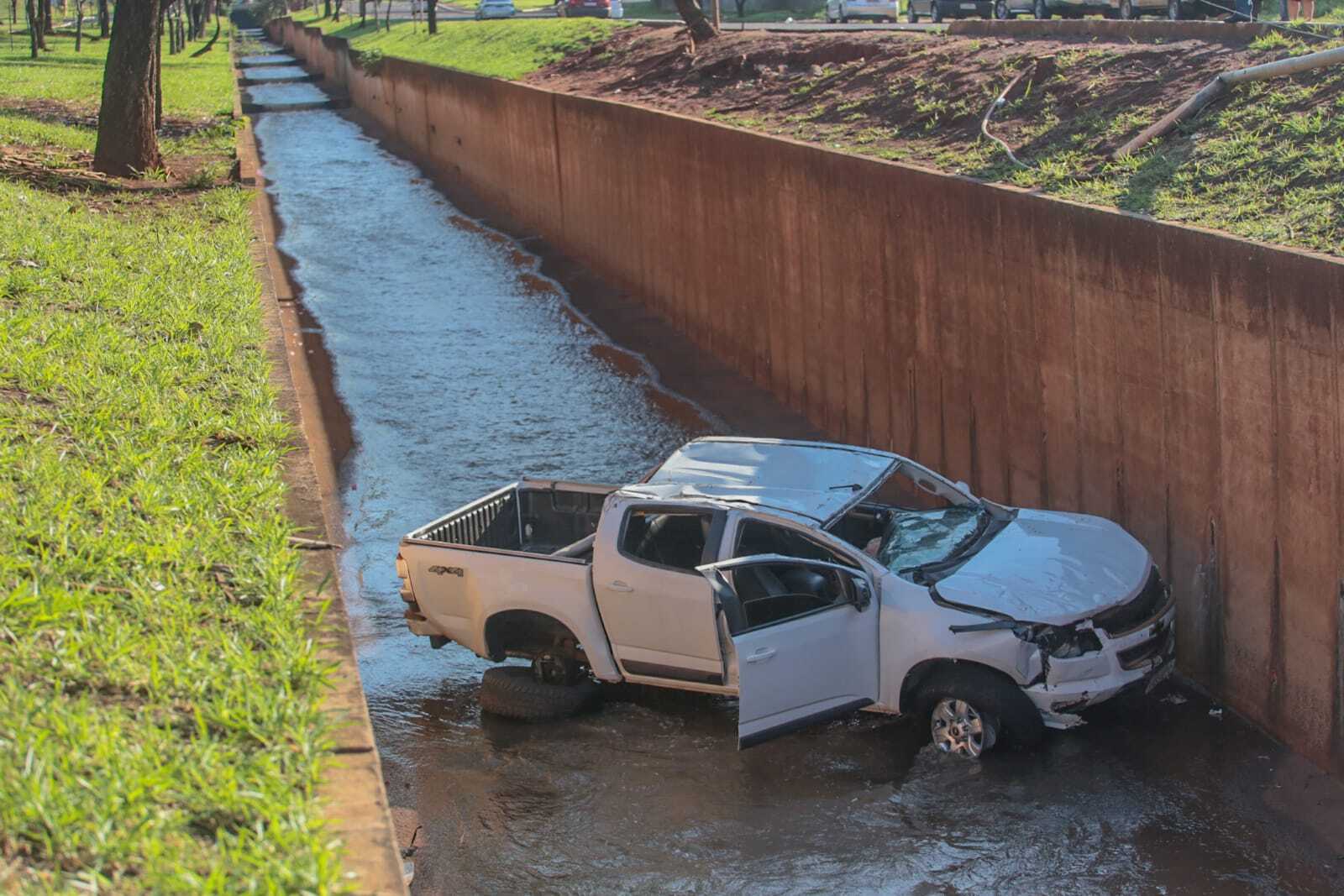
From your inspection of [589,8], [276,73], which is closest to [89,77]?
[589,8]

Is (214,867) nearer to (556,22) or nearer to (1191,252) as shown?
(1191,252)

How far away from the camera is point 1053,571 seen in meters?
9.27

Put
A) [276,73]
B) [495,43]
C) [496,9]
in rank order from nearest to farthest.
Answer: [495,43] < [496,9] < [276,73]

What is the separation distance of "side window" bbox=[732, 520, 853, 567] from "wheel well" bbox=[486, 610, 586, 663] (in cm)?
136

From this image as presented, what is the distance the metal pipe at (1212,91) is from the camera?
13.0m

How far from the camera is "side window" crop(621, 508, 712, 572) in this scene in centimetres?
979

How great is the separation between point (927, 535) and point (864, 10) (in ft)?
110

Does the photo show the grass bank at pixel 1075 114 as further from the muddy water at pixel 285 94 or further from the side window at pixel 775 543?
the muddy water at pixel 285 94

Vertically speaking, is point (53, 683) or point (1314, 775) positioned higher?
point (53, 683)

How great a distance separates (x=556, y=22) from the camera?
43500 mm

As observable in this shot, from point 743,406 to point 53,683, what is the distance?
44.5 ft

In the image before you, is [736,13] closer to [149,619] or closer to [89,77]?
[89,77]

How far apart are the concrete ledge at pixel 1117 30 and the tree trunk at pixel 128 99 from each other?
11.8 m

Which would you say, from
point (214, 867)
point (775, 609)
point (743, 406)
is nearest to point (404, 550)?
point (775, 609)
